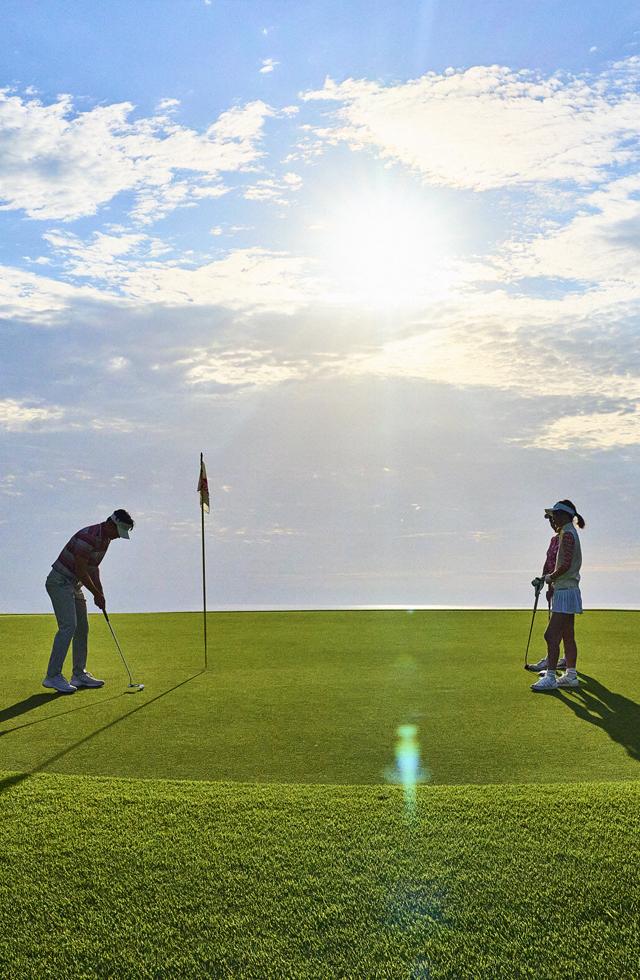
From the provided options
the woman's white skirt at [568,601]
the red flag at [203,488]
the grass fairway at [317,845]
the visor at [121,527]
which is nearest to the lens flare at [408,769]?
the grass fairway at [317,845]

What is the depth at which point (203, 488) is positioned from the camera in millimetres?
13188

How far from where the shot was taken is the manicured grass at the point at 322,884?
4297 millimetres

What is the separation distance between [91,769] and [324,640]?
8.57m

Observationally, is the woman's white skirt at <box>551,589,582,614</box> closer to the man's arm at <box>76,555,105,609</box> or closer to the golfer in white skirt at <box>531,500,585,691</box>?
→ the golfer in white skirt at <box>531,500,585,691</box>

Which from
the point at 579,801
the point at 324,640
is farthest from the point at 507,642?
the point at 579,801

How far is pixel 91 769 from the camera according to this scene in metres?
6.69

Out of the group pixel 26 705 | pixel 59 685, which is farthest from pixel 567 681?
pixel 26 705

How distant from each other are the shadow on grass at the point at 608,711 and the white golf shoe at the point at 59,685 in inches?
231

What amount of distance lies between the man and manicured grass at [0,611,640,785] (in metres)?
0.58

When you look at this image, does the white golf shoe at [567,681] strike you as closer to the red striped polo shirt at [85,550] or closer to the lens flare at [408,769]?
the lens flare at [408,769]

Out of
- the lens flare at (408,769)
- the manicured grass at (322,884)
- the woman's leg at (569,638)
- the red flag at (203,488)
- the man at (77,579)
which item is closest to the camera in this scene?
the manicured grass at (322,884)

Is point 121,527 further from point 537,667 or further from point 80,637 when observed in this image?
point 537,667

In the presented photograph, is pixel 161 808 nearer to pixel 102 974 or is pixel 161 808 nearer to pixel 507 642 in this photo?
pixel 102 974

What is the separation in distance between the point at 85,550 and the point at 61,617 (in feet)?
2.99
